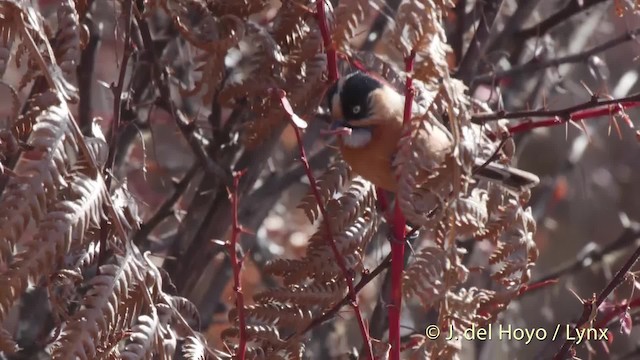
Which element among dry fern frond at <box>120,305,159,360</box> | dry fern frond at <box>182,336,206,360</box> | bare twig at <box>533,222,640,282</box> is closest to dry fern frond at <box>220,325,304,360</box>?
dry fern frond at <box>182,336,206,360</box>

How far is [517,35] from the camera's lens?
295cm

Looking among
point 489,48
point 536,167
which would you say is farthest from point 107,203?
point 536,167

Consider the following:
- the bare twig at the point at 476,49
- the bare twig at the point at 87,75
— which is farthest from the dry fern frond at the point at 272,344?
the bare twig at the point at 476,49

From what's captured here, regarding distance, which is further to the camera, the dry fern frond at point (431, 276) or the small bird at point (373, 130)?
the small bird at point (373, 130)

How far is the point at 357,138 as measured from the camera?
7.09 ft

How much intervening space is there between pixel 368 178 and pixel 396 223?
0.42m

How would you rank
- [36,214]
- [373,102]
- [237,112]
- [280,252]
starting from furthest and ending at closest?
[280,252] → [237,112] → [373,102] → [36,214]

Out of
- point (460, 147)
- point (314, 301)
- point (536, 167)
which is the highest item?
point (460, 147)

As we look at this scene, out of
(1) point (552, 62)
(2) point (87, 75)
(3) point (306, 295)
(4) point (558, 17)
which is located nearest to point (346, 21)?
(3) point (306, 295)

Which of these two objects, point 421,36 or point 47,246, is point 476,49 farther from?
point 47,246

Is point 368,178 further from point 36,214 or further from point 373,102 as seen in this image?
point 36,214

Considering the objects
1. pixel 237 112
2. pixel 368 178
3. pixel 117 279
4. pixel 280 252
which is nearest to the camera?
pixel 117 279

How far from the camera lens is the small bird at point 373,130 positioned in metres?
2.01

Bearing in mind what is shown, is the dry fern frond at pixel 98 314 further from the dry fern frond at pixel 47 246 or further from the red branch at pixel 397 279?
the red branch at pixel 397 279
